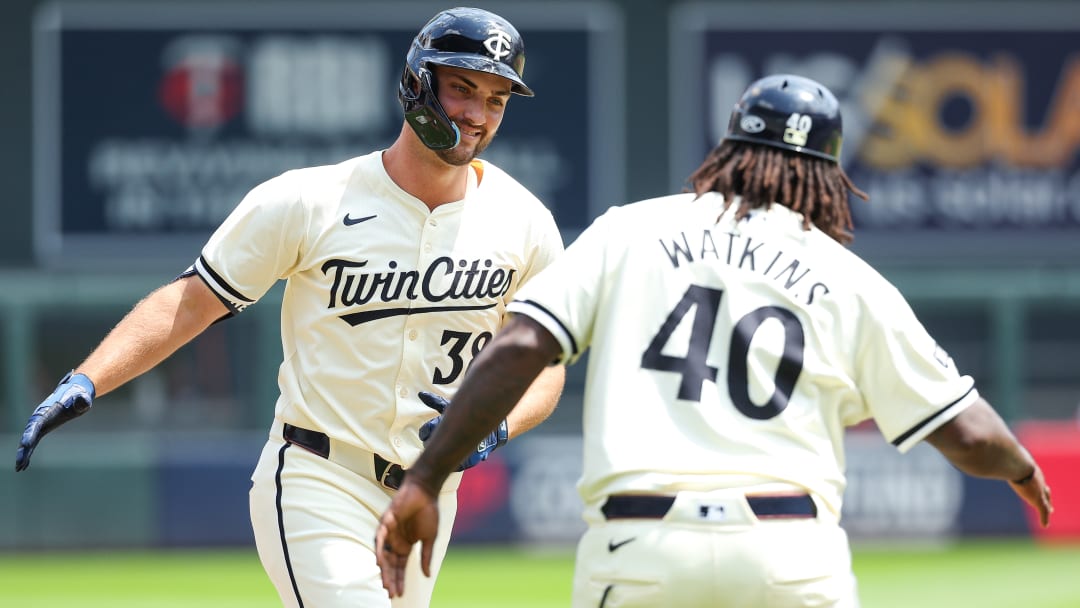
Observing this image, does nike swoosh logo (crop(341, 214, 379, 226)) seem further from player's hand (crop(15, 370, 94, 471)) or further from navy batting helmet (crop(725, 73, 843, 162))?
navy batting helmet (crop(725, 73, 843, 162))

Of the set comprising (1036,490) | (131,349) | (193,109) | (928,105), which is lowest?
(1036,490)

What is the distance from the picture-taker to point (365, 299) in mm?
4133

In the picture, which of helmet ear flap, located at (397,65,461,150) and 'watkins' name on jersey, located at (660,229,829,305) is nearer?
'watkins' name on jersey, located at (660,229,829,305)

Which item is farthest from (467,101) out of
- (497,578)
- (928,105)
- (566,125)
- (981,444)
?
(928,105)

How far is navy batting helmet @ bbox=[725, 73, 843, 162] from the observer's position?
129 inches

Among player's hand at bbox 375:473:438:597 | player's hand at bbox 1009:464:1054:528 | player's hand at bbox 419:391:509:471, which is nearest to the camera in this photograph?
player's hand at bbox 375:473:438:597

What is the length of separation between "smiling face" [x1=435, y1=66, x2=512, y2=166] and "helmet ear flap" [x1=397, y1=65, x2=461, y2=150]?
19 mm

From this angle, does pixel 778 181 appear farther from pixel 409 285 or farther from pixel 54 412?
pixel 54 412

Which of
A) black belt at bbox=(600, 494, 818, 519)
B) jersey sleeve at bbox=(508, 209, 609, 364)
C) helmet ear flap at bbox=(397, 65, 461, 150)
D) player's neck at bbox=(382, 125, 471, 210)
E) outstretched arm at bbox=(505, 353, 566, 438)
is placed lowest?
outstretched arm at bbox=(505, 353, 566, 438)

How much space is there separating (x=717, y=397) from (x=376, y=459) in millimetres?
1306

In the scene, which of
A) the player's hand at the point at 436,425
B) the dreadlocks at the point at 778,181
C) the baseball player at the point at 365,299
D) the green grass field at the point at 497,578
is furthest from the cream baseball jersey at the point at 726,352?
the green grass field at the point at 497,578

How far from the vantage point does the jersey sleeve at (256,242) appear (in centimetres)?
411

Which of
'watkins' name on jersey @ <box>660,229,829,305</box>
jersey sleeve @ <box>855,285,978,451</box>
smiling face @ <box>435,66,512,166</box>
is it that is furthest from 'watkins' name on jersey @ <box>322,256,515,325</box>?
jersey sleeve @ <box>855,285,978,451</box>

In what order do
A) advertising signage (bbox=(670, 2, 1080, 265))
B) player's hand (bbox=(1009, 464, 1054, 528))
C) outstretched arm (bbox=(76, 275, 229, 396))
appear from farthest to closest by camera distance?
1. advertising signage (bbox=(670, 2, 1080, 265))
2. outstretched arm (bbox=(76, 275, 229, 396))
3. player's hand (bbox=(1009, 464, 1054, 528))
